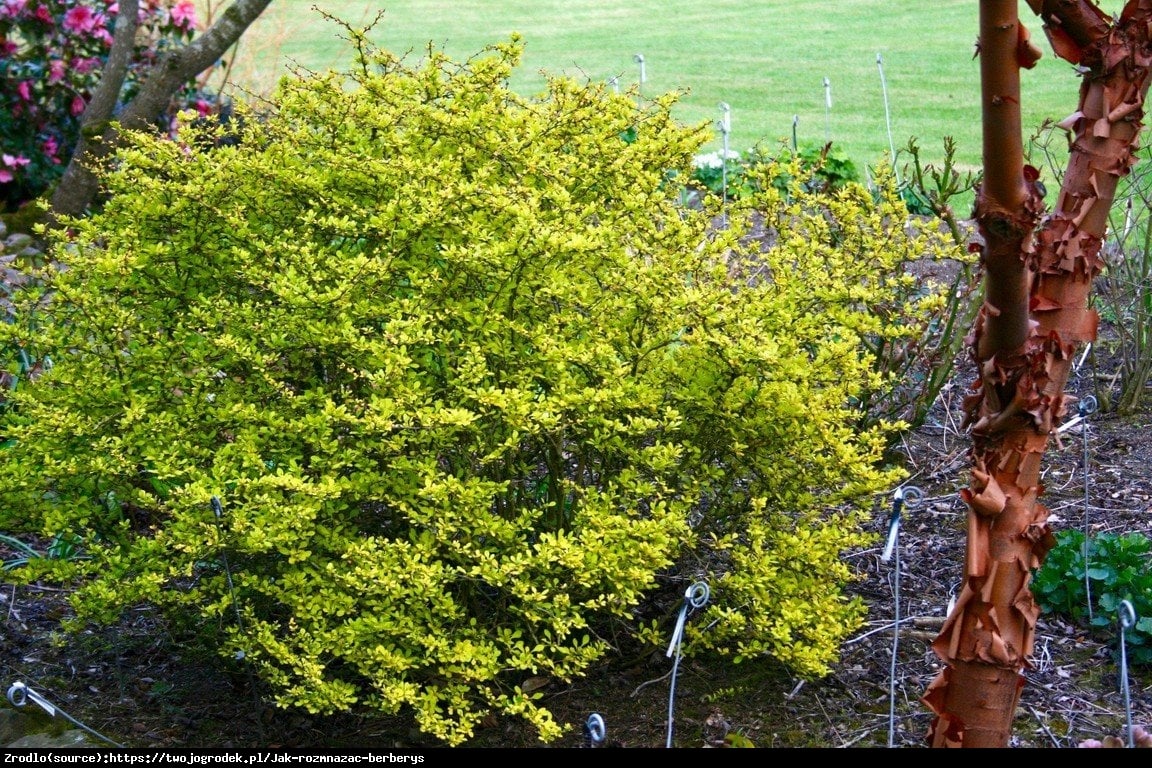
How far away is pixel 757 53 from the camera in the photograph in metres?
18.0

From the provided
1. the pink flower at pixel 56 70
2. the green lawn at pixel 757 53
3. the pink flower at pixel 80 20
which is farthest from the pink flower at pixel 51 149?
the green lawn at pixel 757 53

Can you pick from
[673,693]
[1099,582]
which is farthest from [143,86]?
[1099,582]

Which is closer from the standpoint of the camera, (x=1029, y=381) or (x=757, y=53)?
(x=1029, y=381)

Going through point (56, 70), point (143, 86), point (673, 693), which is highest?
point (56, 70)

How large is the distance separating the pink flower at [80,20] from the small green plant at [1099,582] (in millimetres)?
7458

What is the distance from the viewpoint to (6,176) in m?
8.15

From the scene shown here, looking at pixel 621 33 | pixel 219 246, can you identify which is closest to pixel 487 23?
pixel 621 33

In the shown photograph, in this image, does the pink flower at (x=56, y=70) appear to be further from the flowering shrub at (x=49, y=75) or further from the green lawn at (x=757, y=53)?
the green lawn at (x=757, y=53)

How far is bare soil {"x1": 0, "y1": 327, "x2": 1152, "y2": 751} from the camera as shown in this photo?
328 centimetres

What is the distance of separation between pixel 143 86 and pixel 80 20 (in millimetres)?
1724

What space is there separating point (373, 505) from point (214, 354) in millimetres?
660

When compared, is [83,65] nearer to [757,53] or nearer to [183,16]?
[183,16]

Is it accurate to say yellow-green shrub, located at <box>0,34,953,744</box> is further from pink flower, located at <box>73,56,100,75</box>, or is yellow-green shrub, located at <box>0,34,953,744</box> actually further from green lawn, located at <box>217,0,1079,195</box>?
green lawn, located at <box>217,0,1079,195</box>
